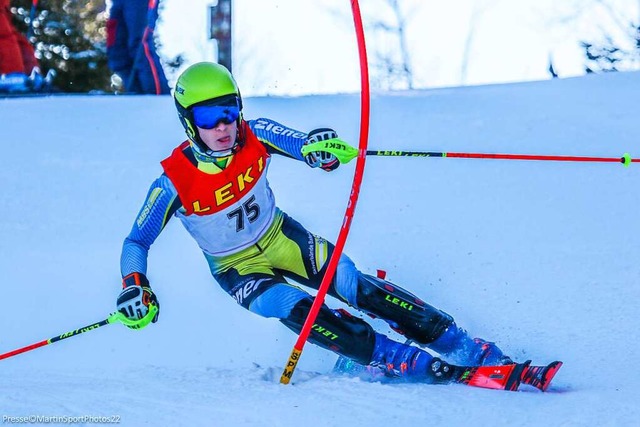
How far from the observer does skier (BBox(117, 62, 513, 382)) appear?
12.6 feet

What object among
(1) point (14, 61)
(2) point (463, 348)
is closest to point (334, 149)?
(2) point (463, 348)

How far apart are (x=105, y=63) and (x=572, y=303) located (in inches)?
483

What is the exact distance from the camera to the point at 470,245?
18.9 ft

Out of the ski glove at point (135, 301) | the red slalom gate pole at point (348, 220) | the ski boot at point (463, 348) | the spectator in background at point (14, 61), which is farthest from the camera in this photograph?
the spectator in background at point (14, 61)

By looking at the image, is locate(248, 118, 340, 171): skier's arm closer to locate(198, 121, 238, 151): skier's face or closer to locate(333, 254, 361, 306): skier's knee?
locate(198, 121, 238, 151): skier's face

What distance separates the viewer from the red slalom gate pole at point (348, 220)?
3.79 m

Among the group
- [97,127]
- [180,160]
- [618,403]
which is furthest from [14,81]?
[618,403]

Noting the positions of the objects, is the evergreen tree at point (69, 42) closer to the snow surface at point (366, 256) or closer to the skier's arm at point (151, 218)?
the snow surface at point (366, 256)

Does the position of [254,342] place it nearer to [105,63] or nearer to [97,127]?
[97,127]

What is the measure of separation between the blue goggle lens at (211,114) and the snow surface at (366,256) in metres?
1.04

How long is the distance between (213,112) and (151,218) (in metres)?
0.50

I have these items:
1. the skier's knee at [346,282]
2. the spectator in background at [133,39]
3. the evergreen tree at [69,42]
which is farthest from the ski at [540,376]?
the evergreen tree at [69,42]

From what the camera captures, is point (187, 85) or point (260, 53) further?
point (260, 53)

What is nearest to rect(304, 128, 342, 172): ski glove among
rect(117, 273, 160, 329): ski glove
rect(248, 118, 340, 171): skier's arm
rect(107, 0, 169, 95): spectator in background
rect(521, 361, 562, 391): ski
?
rect(248, 118, 340, 171): skier's arm
